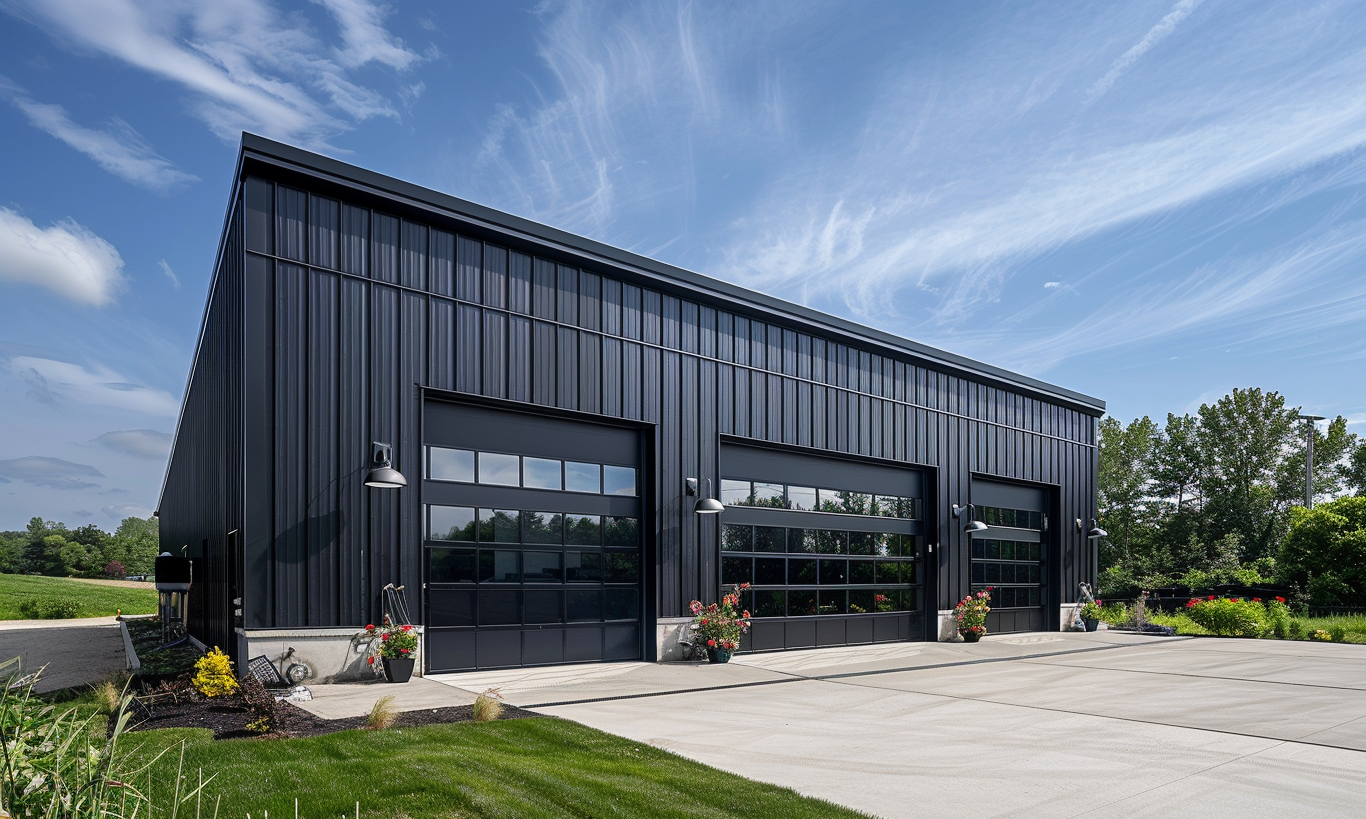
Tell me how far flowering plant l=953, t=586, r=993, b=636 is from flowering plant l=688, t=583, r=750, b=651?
829 centimetres

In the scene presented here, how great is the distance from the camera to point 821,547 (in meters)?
21.0

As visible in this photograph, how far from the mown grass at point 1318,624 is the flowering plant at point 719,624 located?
18.2 metres

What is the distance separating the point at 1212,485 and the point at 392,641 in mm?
48929

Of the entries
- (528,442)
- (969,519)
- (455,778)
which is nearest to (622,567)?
(528,442)

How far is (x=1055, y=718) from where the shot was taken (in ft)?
38.5

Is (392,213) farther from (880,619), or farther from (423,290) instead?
(880,619)

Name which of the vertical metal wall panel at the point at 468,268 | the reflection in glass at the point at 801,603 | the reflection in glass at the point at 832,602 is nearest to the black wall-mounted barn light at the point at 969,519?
the reflection in glass at the point at 832,602

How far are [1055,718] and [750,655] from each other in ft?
26.1

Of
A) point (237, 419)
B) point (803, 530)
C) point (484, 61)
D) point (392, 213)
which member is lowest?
point (803, 530)

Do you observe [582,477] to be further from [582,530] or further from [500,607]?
[500,607]

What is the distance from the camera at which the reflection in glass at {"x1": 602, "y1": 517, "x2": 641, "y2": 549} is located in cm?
1720

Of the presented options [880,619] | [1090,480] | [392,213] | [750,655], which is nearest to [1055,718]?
[750,655]

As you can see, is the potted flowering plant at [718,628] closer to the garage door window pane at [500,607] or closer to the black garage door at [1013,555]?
the garage door window pane at [500,607]

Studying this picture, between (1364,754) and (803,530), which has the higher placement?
(803,530)
